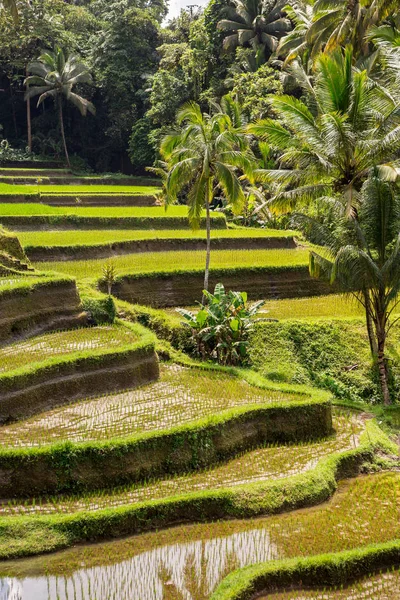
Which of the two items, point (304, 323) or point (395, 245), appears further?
point (304, 323)

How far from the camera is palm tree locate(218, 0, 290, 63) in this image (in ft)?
95.7

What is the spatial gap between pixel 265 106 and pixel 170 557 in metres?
20.8

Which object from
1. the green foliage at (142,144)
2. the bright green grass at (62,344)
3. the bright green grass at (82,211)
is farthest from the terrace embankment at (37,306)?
the green foliage at (142,144)

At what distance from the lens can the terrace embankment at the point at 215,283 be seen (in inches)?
545

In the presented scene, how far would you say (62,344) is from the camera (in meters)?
10.3

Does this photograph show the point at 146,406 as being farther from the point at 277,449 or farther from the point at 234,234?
the point at 234,234

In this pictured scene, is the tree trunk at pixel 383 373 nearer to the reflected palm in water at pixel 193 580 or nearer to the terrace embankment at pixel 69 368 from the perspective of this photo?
the terrace embankment at pixel 69 368

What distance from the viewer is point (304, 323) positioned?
12.7 metres

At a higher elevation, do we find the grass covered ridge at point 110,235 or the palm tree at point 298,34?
the palm tree at point 298,34

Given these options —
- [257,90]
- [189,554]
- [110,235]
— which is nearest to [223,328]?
[189,554]

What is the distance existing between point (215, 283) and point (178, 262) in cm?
135

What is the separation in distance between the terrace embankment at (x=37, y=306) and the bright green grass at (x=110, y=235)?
3729 mm

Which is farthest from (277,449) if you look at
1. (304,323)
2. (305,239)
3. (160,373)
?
(305,239)

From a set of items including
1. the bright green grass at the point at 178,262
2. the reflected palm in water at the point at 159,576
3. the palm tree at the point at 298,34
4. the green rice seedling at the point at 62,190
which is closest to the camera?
the reflected palm in water at the point at 159,576
